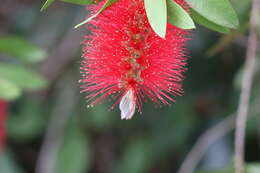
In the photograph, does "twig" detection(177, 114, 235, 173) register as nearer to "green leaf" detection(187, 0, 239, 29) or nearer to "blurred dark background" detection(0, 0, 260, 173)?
"blurred dark background" detection(0, 0, 260, 173)

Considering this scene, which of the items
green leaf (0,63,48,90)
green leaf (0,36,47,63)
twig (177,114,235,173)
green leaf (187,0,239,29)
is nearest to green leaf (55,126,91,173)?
twig (177,114,235,173)

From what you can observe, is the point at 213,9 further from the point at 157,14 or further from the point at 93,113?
the point at 93,113

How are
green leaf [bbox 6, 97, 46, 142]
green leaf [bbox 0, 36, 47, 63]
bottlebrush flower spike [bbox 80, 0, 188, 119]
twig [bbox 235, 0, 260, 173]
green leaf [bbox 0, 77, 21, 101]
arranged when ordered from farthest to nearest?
green leaf [bbox 6, 97, 46, 142], green leaf [bbox 0, 36, 47, 63], green leaf [bbox 0, 77, 21, 101], twig [bbox 235, 0, 260, 173], bottlebrush flower spike [bbox 80, 0, 188, 119]

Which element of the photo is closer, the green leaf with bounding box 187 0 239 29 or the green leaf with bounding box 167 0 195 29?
the green leaf with bounding box 167 0 195 29

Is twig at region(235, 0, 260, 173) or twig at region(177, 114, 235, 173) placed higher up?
twig at region(235, 0, 260, 173)

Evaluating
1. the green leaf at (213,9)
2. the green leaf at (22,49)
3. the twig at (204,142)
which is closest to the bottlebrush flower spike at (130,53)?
the green leaf at (213,9)

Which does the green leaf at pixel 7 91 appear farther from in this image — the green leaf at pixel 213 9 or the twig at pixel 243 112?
the green leaf at pixel 213 9
